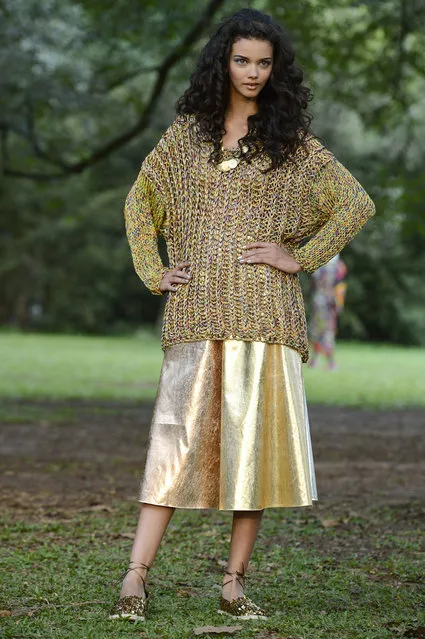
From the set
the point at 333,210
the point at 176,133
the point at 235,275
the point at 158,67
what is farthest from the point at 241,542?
the point at 158,67

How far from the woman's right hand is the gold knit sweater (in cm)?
2

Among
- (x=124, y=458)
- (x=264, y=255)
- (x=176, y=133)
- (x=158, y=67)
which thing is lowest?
(x=124, y=458)

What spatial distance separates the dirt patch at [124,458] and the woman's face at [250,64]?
3.08 metres

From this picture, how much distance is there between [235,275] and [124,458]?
5.02m

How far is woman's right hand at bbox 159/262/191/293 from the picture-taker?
4.08m

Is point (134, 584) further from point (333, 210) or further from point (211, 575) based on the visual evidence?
point (333, 210)

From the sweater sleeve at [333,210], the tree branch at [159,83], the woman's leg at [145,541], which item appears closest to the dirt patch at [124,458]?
the woman's leg at [145,541]

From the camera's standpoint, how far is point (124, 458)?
8836mm

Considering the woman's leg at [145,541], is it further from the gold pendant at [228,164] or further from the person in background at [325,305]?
the person in background at [325,305]

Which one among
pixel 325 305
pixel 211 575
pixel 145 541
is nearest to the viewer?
pixel 145 541

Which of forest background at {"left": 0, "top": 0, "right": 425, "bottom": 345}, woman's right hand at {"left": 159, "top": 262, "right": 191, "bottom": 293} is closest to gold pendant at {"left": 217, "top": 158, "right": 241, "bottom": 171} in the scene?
woman's right hand at {"left": 159, "top": 262, "right": 191, "bottom": 293}

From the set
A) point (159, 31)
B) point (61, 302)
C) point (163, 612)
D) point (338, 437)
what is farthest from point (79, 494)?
point (61, 302)

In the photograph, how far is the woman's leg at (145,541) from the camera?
13.1 feet

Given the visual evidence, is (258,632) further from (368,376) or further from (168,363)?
(368,376)
